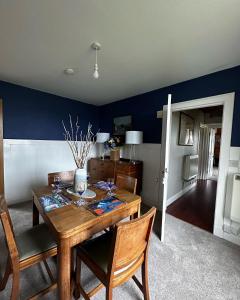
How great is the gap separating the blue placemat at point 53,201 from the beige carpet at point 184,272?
0.74 m

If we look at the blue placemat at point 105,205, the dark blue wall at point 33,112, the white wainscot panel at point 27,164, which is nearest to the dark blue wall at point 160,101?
the dark blue wall at point 33,112

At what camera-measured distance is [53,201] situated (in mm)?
1413

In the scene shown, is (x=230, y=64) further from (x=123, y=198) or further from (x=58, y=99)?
(x=58, y=99)

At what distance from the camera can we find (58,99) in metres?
3.51

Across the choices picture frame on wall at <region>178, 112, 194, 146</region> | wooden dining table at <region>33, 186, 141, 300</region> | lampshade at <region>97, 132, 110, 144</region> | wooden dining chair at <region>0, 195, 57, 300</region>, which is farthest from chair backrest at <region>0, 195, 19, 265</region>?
picture frame on wall at <region>178, 112, 194, 146</region>

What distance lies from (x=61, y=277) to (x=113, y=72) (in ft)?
8.19

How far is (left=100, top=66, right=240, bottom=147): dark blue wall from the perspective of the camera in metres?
2.03

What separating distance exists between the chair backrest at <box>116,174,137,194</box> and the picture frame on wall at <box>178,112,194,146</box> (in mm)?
1958

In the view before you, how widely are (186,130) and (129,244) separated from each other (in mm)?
3303

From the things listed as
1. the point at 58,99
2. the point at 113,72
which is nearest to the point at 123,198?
the point at 113,72

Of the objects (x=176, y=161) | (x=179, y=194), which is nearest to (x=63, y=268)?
(x=176, y=161)

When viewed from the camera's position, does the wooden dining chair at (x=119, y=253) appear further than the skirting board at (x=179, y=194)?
No

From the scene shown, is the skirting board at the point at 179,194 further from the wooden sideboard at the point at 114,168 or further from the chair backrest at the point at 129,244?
the chair backrest at the point at 129,244

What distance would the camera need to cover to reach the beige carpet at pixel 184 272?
131 centimetres
